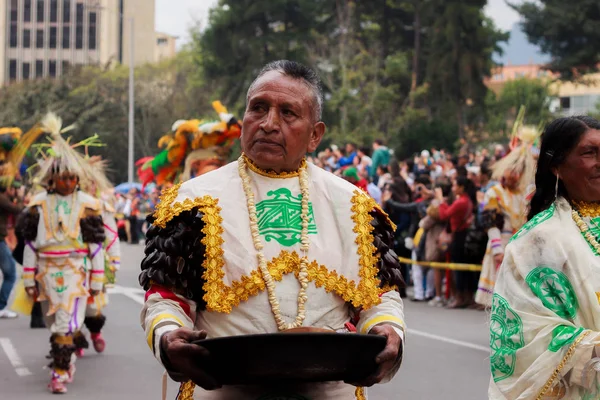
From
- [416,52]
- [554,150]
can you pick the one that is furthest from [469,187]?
[416,52]

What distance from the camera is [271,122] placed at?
392cm

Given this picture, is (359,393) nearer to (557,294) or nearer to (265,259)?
(265,259)

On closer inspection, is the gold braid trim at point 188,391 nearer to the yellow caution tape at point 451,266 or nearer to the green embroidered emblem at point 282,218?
the green embroidered emblem at point 282,218

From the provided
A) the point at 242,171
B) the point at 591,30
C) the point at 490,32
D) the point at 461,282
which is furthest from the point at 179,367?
the point at 490,32

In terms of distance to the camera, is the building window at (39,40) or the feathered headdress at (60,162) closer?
the feathered headdress at (60,162)

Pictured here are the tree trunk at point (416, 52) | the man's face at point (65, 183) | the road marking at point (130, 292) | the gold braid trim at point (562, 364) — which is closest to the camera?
the gold braid trim at point (562, 364)

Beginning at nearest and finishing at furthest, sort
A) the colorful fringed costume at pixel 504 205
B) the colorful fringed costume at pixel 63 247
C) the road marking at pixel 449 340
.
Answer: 1. the colorful fringed costume at pixel 63 247
2. the road marking at pixel 449 340
3. the colorful fringed costume at pixel 504 205

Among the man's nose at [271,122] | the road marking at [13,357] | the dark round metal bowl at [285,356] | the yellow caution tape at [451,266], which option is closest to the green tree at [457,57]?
the yellow caution tape at [451,266]

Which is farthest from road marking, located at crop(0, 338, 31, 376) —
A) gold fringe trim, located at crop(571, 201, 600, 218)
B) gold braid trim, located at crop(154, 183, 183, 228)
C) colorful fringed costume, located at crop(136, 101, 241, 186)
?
gold braid trim, located at crop(154, 183, 183, 228)

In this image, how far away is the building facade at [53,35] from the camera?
110 metres

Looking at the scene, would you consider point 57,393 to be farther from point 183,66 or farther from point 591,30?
point 183,66

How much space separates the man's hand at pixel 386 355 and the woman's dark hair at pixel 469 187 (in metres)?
12.5

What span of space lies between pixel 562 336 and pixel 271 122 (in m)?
1.48

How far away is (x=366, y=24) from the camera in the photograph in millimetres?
50562
